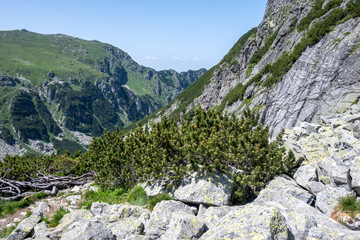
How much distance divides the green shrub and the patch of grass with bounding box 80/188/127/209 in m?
1.01

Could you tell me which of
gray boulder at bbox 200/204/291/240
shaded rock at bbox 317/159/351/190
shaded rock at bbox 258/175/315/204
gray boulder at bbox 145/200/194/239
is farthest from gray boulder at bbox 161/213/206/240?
shaded rock at bbox 317/159/351/190

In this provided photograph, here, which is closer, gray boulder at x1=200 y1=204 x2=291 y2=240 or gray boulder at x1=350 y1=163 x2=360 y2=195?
gray boulder at x1=200 y1=204 x2=291 y2=240

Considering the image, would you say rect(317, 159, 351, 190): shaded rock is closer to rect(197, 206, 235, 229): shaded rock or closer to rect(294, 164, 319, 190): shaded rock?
rect(294, 164, 319, 190): shaded rock

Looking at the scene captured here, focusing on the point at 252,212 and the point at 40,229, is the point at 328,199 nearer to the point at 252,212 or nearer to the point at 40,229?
the point at 252,212

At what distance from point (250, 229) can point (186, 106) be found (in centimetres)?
15765

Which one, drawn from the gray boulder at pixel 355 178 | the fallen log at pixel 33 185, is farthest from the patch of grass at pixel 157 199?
the fallen log at pixel 33 185

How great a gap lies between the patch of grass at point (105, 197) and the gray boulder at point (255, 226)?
8015mm

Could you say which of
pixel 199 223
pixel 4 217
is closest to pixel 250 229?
pixel 199 223

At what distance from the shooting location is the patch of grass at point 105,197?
41.6ft

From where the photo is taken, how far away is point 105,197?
44.0ft

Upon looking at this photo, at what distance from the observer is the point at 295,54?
4759cm

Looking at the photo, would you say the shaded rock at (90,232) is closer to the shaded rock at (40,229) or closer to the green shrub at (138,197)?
the shaded rock at (40,229)

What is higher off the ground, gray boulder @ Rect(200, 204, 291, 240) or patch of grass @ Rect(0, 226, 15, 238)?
gray boulder @ Rect(200, 204, 291, 240)

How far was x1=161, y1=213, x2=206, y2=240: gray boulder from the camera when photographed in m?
6.48
